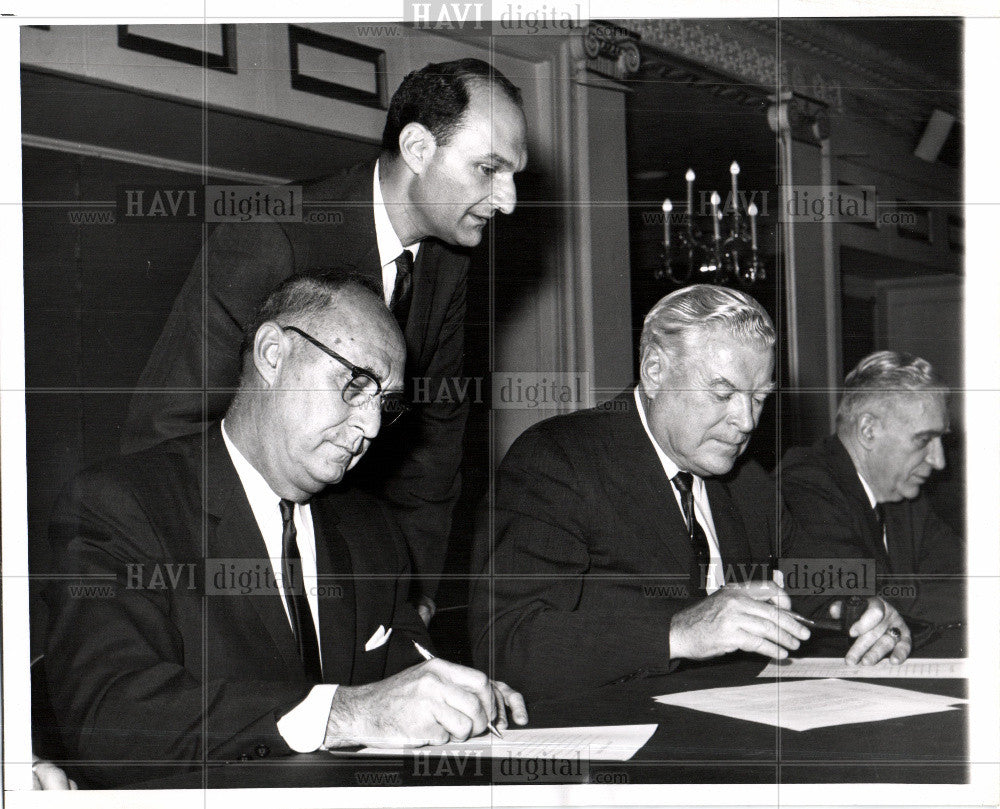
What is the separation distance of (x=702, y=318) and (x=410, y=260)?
2.50 ft

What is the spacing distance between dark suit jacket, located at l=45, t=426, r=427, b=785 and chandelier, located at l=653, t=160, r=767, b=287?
3.30 feet

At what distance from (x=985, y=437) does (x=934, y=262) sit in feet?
1.59

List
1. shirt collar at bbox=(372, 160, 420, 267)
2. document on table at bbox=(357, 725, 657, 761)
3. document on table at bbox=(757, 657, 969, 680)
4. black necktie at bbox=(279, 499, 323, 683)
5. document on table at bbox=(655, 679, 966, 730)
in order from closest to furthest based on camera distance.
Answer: document on table at bbox=(357, 725, 657, 761) < document on table at bbox=(655, 679, 966, 730) < black necktie at bbox=(279, 499, 323, 683) < document on table at bbox=(757, 657, 969, 680) < shirt collar at bbox=(372, 160, 420, 267)

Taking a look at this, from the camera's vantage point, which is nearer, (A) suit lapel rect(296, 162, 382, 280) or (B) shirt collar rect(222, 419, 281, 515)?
(B) shirt collar rect(222, 419, 281, 515)

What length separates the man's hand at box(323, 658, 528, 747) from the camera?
2.33 meters

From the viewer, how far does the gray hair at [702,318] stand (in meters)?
2.76

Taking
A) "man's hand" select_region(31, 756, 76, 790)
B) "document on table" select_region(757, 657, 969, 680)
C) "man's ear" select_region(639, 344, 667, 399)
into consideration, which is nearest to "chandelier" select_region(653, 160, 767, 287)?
"man's ear" select_region(639, 344, 667, 399)

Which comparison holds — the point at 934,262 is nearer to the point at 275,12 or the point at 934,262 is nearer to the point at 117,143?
the point at 275,12

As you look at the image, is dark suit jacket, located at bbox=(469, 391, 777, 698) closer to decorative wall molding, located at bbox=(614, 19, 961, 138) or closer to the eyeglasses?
Result: the eyeglasses

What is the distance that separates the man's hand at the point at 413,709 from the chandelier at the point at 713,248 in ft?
3.78

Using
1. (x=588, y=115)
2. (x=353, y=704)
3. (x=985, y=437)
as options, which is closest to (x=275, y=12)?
(x=588, y=115)

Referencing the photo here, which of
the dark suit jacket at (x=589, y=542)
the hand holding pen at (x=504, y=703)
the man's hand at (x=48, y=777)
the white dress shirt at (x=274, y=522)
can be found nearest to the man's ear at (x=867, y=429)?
the dark suit jacket at (x=589, y=542)

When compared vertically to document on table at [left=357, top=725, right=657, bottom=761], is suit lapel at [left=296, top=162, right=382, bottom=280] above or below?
above

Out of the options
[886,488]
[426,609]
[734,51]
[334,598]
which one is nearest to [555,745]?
[426,609]
